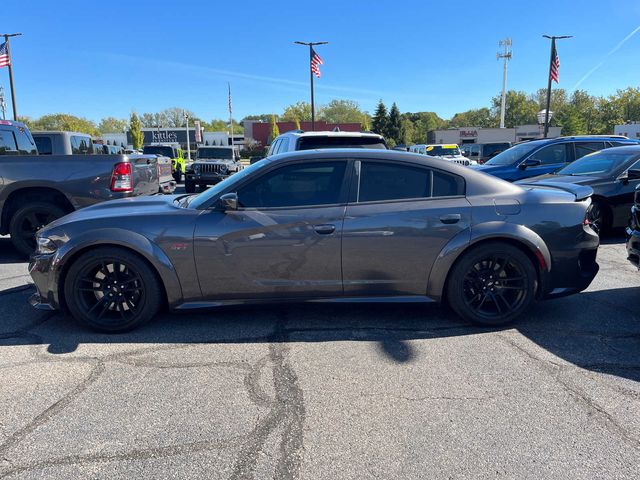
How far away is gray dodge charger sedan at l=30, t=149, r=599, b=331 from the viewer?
376cm

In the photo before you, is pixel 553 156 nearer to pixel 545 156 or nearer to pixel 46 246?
pixel 545 156

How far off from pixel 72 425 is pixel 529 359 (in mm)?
3123

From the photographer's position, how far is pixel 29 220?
652cm

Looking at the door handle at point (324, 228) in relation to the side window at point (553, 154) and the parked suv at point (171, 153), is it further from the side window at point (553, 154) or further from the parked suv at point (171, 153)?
the parked suv at point (171, 153)

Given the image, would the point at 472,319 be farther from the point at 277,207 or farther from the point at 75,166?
the point at 75,166

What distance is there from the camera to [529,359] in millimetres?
3412

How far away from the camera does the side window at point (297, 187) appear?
12.8ft

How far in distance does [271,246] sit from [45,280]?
6.37 feet

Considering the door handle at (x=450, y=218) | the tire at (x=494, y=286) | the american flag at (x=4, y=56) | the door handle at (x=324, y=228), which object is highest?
the american flag at (x=4, y=56)

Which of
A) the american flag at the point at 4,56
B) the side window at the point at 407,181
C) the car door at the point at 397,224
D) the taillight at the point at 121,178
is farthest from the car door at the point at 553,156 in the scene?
the american flag at the point at 4,56

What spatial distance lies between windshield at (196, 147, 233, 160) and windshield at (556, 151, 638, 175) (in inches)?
558

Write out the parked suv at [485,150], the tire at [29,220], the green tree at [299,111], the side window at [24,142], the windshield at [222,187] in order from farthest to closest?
1. the green tree at [299,111]
2. the parked suv at [485,150]
3. the side window at [24,142]
4. the tire at [29,220]
5. the windshield at [222,187]

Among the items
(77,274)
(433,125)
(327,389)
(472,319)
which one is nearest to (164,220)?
(77,274)

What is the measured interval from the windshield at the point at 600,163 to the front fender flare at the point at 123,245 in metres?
7.25
